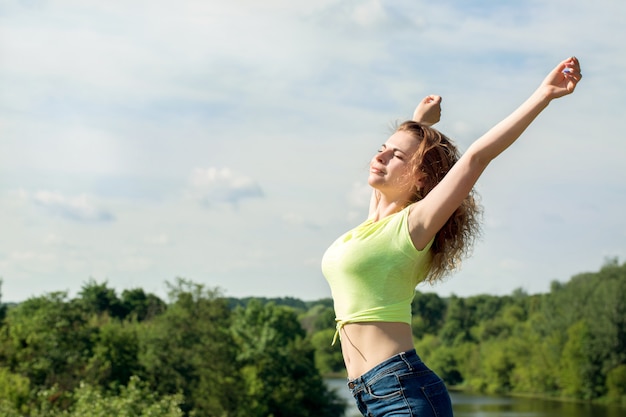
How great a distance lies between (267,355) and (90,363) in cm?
1094

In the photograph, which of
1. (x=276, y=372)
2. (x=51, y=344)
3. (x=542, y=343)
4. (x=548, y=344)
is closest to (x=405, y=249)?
(x=51, y=344)

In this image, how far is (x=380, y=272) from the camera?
260 centimetres

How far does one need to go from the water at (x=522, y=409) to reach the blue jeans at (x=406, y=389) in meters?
39.2

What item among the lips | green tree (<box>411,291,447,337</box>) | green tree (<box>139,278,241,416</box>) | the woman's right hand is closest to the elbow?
the lips

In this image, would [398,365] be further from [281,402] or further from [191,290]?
[281,402]

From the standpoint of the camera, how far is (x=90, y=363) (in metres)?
31.6

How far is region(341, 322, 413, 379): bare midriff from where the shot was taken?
2.58 m

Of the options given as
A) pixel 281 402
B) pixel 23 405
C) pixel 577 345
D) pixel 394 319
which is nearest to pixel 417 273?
pixel 394 319

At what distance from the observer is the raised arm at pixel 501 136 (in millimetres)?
2455

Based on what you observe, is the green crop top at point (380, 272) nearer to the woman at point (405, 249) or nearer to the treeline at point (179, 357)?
the woman at point (405, 249)

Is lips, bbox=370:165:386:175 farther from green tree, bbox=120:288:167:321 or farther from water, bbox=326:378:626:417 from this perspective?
green tree, bbox=120:288:167:321

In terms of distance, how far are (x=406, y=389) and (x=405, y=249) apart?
15.4 inches

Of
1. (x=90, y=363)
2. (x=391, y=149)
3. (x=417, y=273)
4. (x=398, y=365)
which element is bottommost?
(x=398, y=365)

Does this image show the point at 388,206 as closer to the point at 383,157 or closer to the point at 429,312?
the point at 383,157
